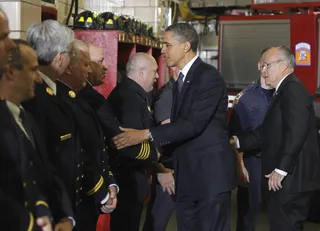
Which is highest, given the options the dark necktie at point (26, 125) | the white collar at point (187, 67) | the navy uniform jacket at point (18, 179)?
the white collar at point (187, 67)

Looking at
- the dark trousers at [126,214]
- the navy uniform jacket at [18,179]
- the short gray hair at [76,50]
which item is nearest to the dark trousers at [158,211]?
the dark trousers at [126,214]

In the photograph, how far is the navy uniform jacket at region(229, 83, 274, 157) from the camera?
13.8ft

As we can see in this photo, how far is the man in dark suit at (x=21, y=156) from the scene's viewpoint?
1.76m

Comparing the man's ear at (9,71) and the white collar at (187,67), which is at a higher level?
the white collar at (187,67)

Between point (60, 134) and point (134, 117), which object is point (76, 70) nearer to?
point (60, 134)

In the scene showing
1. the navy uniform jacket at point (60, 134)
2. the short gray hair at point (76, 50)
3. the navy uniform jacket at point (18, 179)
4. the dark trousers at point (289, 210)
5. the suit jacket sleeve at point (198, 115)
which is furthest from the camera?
the dark trousers at point (289, 210)

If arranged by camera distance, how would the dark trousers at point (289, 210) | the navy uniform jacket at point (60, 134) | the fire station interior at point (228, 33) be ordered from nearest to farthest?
1. the navy uniform jacket at point (60, 134)
2. the dark trousers at point (289, 210)
3. the fire station interior at point (228, 33)

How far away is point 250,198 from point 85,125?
6.53 feet

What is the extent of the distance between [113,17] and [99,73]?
1.29 m

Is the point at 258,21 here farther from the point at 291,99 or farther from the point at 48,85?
the point at 48,85

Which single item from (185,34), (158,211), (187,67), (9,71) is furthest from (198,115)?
(9,71)

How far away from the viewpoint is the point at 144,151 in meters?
3.50

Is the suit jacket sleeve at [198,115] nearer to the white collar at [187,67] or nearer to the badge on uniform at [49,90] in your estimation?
the white collar at [187,67]

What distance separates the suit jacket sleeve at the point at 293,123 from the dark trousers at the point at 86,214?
1216mm
